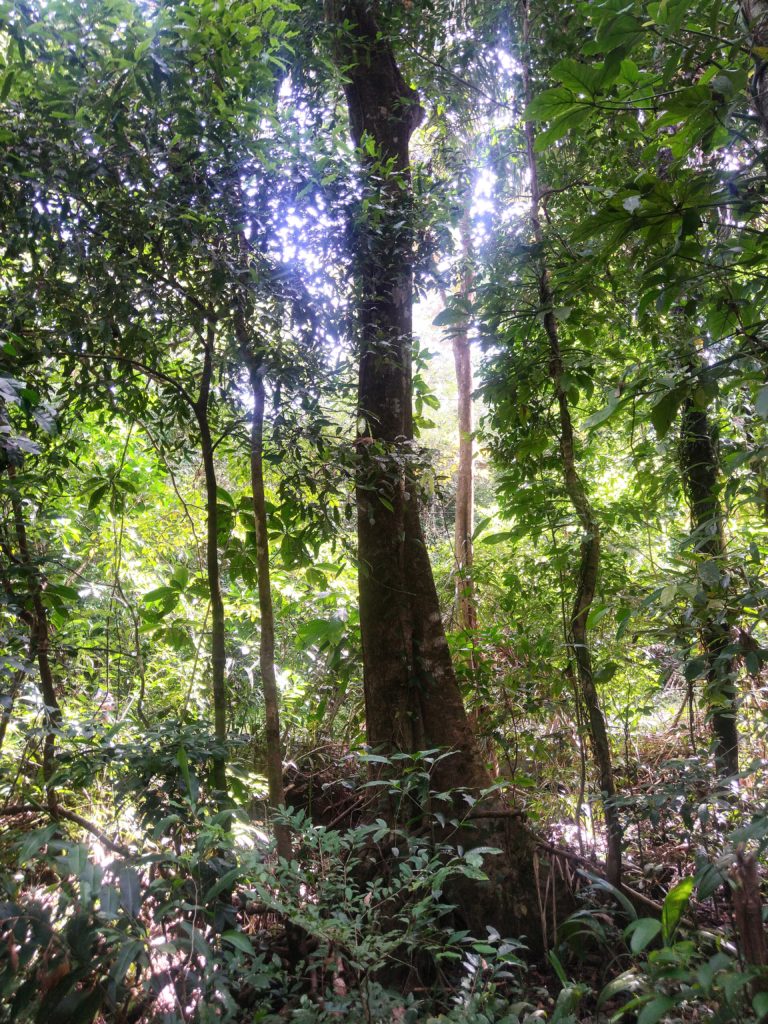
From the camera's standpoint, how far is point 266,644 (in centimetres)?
207

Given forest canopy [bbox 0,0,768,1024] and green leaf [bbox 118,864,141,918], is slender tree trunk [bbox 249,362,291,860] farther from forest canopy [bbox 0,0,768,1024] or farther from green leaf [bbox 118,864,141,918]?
green leaf [bbox 118,864,141,918]

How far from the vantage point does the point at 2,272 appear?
2.11 meters

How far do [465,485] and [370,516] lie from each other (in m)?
3.81

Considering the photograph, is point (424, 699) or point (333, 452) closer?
point (333, 452)

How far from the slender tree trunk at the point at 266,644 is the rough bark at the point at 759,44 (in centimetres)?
137

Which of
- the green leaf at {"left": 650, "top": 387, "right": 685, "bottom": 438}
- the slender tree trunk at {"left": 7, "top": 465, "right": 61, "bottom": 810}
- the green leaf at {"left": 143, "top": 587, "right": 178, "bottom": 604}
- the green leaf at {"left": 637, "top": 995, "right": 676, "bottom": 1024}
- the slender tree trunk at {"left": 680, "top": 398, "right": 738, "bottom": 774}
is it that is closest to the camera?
the green leaf at {"left": 637, "top": 995, "right": 676, "bottom": 1024}

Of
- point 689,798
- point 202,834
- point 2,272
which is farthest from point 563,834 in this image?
A: point 2,272

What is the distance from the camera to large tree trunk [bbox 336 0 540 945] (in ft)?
7.78

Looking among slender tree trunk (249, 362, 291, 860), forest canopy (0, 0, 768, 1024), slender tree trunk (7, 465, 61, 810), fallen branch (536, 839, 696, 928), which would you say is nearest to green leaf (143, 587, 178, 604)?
forest canopy (0, 0, 768, 1024)

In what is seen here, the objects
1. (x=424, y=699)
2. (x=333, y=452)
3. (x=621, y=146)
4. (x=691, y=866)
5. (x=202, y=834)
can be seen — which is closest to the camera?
(x=202, y=834)

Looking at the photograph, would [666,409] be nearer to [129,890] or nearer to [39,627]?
[129,890]

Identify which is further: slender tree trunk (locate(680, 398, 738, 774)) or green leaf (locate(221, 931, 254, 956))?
slender tree trunk (locate(680, 398, 738, 774))

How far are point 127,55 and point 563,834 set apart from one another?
3020 mm

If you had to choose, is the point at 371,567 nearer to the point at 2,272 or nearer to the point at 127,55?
the point at 2,272
